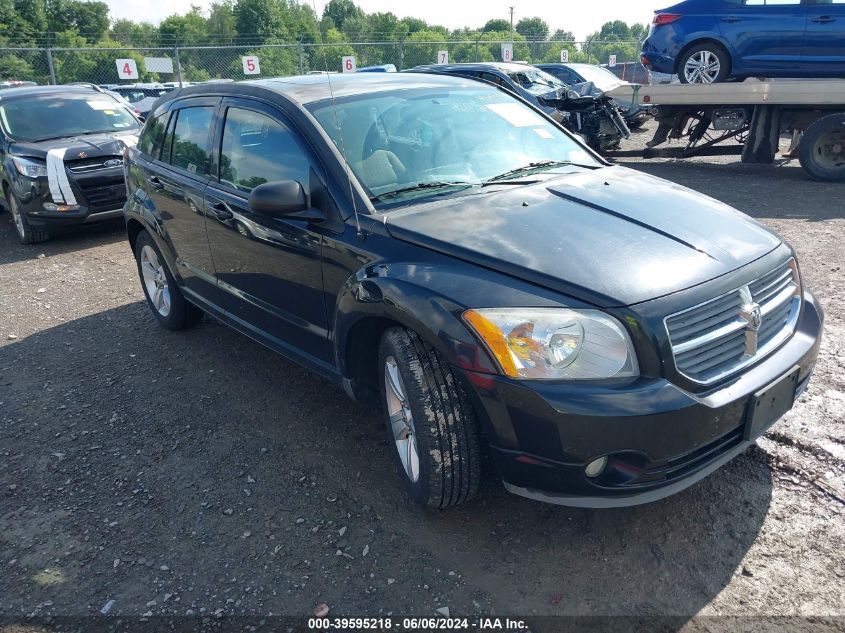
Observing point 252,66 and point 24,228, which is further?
point 252,66

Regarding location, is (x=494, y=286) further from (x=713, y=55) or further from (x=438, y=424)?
(x=713, y=55)

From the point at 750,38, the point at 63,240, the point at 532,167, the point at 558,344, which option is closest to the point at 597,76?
the point at 750,38

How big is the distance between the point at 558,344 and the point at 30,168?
7.81m

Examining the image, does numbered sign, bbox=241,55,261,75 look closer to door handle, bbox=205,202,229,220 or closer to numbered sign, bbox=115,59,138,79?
numbered sign, bbox=115,59,138,79

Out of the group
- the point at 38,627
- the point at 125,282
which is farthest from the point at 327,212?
the point at 125,282

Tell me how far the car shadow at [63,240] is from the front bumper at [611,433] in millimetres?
7390

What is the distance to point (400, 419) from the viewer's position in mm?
3084

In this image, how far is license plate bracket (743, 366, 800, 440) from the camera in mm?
2535

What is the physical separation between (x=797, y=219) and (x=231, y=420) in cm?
663

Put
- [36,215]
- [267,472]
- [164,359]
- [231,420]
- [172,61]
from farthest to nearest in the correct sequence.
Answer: [172,61]
[36,215]
[164,359]
[231,420]
[267,472]

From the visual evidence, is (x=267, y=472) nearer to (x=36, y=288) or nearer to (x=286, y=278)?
(x=286, y=278)

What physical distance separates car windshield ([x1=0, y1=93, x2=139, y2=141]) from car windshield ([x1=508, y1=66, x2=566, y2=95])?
6.81m

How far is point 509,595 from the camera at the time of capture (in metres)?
2.54

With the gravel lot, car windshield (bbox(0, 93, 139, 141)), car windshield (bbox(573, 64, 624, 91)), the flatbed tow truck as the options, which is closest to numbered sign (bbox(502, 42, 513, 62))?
car windshield (bbox(573, 64, 624, 91))
